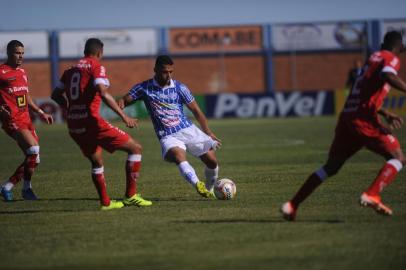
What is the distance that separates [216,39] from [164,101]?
4939 cm

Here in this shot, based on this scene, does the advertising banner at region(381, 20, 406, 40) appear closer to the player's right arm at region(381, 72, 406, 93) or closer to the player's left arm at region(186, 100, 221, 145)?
the player's left arm at region(186, 100, 221, 145)

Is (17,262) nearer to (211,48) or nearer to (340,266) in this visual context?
(340,266)

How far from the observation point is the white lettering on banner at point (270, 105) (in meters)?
41.2

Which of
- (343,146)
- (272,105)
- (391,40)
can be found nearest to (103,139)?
(343,146)

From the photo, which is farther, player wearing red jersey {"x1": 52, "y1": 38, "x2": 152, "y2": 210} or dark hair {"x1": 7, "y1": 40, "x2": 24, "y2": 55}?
dark hair {"x1": 7, "y1": 40, "x2": 24, "y2": 55}

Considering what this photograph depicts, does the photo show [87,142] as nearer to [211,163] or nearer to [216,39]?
[211,163]

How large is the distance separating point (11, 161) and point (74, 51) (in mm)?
40898

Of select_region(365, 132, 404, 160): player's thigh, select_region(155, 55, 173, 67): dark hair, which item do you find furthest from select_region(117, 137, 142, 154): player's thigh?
select_region(365, 132, 404, 160): player's thigh

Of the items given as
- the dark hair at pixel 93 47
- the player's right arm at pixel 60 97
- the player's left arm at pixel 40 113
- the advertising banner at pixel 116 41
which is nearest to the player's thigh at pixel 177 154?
the player's right arm at pixel 60 97

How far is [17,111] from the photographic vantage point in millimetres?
12828

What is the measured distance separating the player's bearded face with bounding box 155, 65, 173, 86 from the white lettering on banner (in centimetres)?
2943

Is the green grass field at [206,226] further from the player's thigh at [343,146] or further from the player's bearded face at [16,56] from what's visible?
the player's bearded face at [16,56]

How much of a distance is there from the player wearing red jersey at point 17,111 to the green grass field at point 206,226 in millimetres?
400

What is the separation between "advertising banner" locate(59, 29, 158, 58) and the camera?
6022 centimetres
